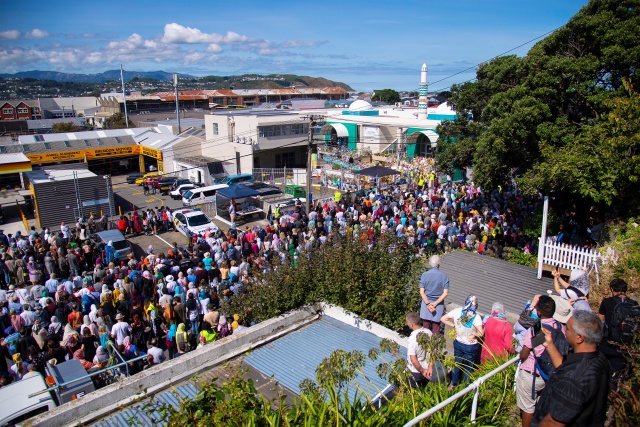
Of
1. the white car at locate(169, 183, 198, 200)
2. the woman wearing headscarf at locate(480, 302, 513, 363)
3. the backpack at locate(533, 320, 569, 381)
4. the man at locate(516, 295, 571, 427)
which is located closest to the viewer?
the backpack at locate(533, 320, 569, 381)

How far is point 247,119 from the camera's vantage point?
33.9 meters

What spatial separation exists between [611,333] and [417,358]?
208cm

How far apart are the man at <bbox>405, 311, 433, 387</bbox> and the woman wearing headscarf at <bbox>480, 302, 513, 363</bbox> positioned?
Answer: 953mm

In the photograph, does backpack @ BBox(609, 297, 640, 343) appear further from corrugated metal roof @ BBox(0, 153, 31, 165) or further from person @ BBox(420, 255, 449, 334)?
corrugated metal roof @ BBox(0, 153, 31, 165)

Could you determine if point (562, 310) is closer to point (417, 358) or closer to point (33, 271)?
point (417, 358)

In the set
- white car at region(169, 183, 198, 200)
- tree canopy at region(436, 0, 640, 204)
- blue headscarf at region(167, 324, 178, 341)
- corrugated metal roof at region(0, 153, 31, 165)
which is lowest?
white car at region(169, 183, 198, 200)

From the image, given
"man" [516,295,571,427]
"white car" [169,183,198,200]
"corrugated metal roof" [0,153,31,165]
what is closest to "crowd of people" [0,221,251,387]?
"man" [516,295,571,427]

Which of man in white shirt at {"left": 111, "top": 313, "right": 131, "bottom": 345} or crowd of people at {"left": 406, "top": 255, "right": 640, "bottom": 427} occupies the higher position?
crowd of people at {"left": 406, "top": 255, "right": 640, "bottom": 427}

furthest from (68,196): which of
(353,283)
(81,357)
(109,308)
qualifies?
(353,283)

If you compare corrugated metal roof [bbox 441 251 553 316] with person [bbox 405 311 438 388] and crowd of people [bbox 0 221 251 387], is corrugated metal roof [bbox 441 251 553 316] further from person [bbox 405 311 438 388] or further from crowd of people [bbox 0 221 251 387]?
crowd of people [bbox 0 221 251 387]

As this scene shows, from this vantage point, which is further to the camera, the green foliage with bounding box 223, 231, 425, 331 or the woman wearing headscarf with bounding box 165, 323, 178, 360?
the woman wearing headscarf with bounding box 165, 323, 178, 360

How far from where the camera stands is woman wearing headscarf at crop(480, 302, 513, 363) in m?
5.75

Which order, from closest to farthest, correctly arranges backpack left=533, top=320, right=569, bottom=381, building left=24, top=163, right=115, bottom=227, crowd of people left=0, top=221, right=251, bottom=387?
backpack left=533, top=320, right=569, bottom=381 → crowd of people left=0, top=221, right=251, bottom=387 → building left=24, top=163, right=115, bottom=227

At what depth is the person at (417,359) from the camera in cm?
515
